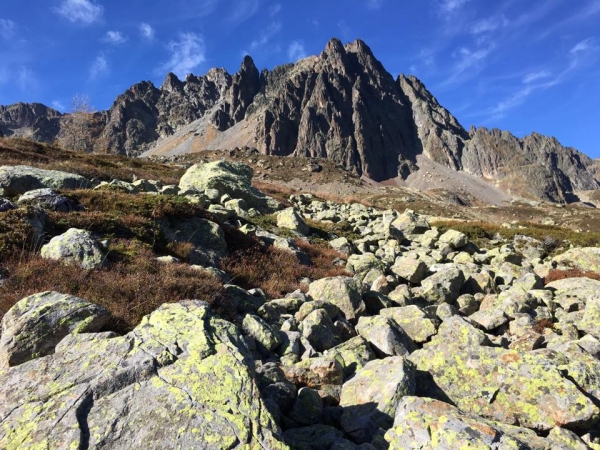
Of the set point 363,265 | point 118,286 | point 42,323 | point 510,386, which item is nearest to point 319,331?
point 510,386

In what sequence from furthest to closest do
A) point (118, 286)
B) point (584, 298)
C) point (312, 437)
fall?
point (584, 298)
point (118, 286)
point (312, 437)

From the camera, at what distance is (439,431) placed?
3840 millimetres

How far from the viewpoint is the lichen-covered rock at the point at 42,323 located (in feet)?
15.4

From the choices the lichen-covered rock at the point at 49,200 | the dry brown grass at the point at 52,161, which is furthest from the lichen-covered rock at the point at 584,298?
the dry brown grass at the point at 52,161

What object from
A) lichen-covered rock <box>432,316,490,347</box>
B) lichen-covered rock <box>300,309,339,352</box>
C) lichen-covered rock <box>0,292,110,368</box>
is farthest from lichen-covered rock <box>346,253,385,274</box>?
lichen-covered rock <box>0,292,110,368</box>

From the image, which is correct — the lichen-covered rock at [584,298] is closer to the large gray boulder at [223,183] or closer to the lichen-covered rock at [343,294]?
the lichen-covered rock at [343,294]

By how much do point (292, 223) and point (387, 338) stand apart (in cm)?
1406

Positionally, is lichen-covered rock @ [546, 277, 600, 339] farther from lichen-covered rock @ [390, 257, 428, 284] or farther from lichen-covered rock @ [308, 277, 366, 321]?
lichen-covered rock @ [308, 277, 366, 321]

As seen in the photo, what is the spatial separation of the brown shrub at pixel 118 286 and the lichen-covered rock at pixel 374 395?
136 inches

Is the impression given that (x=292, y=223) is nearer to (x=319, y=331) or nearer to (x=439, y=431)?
(x=319, y=331)

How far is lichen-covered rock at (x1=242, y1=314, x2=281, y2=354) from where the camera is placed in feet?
21.7

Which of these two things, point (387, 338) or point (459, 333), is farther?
point (459, 333)

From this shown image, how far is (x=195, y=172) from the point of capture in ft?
91.2

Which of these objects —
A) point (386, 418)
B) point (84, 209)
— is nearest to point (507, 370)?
point (386, 418)
